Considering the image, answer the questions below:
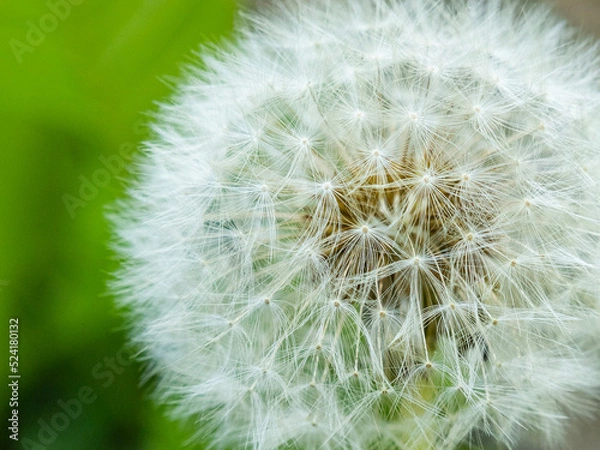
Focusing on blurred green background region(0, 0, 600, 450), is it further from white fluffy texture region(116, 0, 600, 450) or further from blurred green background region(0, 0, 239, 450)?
white fluffy texture region(116, 0, 600, 450)

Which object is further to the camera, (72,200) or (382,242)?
(72,200)

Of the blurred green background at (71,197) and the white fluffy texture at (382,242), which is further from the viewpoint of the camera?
the blurred green background at (71,197)

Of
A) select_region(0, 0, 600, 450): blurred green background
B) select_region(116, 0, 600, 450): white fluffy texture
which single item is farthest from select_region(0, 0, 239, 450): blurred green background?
select_region(116, 0, 600, 450): white fluffy texture

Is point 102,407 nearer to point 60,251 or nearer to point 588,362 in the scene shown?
point 60,251

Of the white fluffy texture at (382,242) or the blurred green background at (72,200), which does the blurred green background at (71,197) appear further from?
the white fluffy texture at (382,242)

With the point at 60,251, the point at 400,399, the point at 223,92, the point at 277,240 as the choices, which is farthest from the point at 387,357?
the point at 60,251

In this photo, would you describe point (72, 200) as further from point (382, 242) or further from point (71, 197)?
point (382, 242)

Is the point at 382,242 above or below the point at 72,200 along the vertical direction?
above

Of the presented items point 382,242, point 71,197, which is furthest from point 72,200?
point 382,242

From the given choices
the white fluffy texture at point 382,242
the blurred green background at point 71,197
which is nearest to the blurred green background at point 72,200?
the blurred green background at point 71,197
